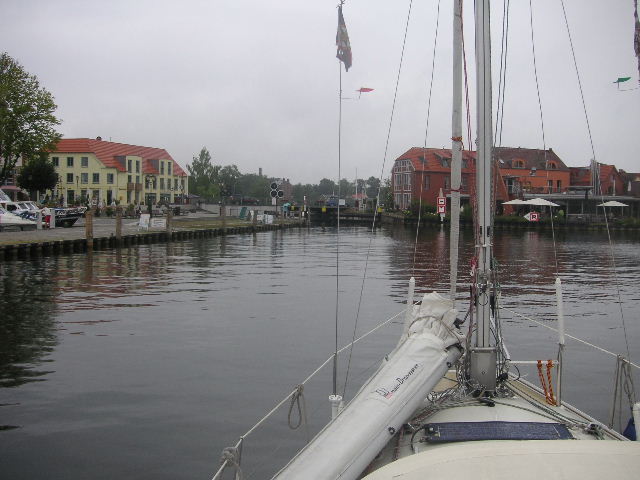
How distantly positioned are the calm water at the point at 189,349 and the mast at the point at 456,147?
124cm

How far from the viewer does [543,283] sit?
1155 inches

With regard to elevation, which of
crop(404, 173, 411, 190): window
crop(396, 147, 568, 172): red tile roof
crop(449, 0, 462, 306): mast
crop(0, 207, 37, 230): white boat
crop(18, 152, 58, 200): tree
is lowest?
crop(0, 207, 37, 230): white boat

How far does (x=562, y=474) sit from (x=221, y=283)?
78.4 feet

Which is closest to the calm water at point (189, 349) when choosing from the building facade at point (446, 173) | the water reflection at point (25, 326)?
the water reflection at point (25, 326)

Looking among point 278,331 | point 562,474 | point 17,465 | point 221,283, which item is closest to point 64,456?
point 17,465

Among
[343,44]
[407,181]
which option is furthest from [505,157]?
[343,44]

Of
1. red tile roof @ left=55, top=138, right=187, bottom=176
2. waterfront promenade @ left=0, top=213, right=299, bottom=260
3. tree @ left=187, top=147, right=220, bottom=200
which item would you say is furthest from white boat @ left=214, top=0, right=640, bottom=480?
tree @ left=187, top=147, right=220, bottom=200

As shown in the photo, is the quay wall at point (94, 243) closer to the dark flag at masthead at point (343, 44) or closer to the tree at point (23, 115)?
the tree at point (23, 115)

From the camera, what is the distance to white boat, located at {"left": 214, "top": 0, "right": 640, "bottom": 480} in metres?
4.68

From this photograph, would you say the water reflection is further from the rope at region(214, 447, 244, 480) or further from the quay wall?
the rope at region(214, 447, 244, 480)

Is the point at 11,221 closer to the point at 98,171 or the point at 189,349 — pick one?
the point at 189,349

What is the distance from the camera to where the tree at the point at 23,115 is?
192ft

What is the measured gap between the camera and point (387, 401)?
20.8ft

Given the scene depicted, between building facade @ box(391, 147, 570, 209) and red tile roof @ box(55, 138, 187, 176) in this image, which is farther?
red tile roof @ box(55, 138, 187, 176)
